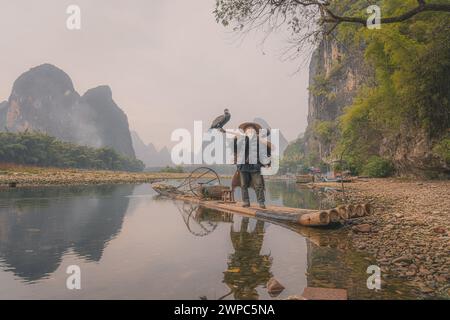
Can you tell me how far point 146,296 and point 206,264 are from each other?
1729 millimetres

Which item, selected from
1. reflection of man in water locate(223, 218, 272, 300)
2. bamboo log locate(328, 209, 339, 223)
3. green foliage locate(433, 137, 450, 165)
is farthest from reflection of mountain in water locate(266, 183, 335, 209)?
reflection of man in water locate(223, 218, 272, 300)

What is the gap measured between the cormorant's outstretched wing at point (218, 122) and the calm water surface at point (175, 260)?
3732 millimetres

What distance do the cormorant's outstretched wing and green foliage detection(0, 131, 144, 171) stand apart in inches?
1960

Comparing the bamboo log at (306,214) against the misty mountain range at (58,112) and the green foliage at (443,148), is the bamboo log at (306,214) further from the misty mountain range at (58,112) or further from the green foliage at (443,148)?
the misty mountain range at (58,112)

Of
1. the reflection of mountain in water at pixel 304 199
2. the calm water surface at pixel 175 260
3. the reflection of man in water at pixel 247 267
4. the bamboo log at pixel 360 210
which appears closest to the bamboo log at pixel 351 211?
the bamboo log at pixel 360 210

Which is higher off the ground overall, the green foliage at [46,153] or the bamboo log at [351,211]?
the green foliage at [46,153]

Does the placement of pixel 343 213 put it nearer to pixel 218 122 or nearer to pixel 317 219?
pixel 317 219

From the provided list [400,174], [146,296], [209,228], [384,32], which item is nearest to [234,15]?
[209,228]

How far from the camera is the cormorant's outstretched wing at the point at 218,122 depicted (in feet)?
40.8

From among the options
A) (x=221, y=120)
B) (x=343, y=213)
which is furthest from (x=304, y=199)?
(x=343, y=213)

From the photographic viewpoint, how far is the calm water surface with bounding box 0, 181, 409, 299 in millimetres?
4594

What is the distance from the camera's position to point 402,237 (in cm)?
668

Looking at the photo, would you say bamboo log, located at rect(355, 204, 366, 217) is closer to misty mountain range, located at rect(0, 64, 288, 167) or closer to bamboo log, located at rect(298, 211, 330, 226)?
bamboo log, located at rect(298, 211, 330, 226)
